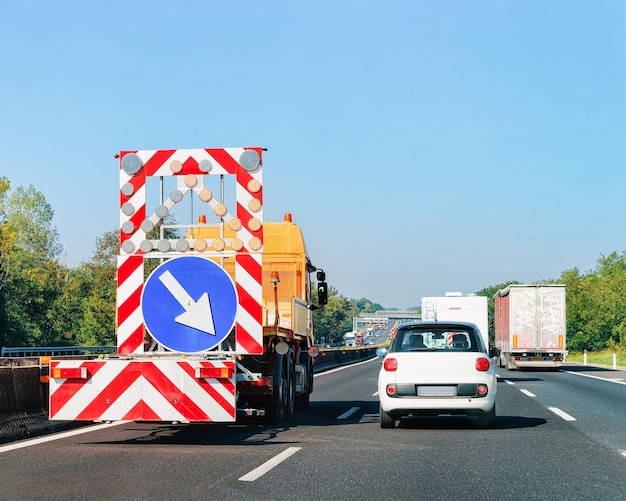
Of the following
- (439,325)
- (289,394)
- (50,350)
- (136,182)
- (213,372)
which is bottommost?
(50,350)

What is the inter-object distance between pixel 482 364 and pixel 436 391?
0.71m

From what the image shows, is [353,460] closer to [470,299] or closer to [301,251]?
[301,251]

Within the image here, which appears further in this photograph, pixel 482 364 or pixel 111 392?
pixel 482 364

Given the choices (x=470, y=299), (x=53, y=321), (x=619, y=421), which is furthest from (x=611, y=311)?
(x=619, y=421)

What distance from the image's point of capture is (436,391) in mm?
12070

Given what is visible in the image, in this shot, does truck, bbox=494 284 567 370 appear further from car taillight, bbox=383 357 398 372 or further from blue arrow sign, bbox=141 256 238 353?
blue arrow sign, bbox=141 256 238 353

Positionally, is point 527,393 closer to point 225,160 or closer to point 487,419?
point 487,419

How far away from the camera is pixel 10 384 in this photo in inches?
452

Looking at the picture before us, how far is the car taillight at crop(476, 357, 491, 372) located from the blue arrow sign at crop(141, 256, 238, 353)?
3.40 m

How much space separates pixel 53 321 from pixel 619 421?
230ft

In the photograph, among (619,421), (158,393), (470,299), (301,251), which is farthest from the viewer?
(470,299)

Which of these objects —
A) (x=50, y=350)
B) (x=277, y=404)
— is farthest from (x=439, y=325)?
(x=50, y=350)

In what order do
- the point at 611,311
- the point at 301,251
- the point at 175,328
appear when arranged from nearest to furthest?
the point at 175,328
the point at 301,251
the point at 611,311

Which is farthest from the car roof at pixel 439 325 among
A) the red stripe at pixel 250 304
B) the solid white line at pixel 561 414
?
the solid white line at pixel 561 414
